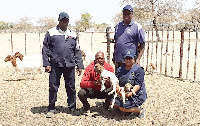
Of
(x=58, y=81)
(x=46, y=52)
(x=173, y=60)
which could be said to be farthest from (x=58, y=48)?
(x=173, y=60)

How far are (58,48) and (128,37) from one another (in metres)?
1.50

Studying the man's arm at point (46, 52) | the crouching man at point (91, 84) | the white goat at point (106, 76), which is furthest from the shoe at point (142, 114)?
the man's arm at point (46, 52)

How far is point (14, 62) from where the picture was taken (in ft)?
30.9

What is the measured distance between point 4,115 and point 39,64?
4462 mm

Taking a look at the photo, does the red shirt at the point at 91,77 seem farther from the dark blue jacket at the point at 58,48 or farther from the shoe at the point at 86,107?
the shoe at the point at 86,107

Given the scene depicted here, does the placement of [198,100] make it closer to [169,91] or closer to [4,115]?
[169,91]

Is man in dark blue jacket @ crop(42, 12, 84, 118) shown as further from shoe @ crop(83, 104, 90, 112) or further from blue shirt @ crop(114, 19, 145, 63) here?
blue shirt @ crop(114, 19, 145, 63)

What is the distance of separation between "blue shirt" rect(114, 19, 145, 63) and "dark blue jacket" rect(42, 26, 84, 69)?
3.40 feet

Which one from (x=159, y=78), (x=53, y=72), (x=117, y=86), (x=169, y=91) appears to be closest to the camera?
(x=117, y=86)

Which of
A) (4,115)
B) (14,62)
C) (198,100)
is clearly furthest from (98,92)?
(14,62)

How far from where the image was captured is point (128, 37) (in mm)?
5242

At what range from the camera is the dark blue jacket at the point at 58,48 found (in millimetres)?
4914

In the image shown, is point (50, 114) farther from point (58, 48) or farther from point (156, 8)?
point (156, 8)

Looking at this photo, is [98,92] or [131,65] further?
[98,92]
